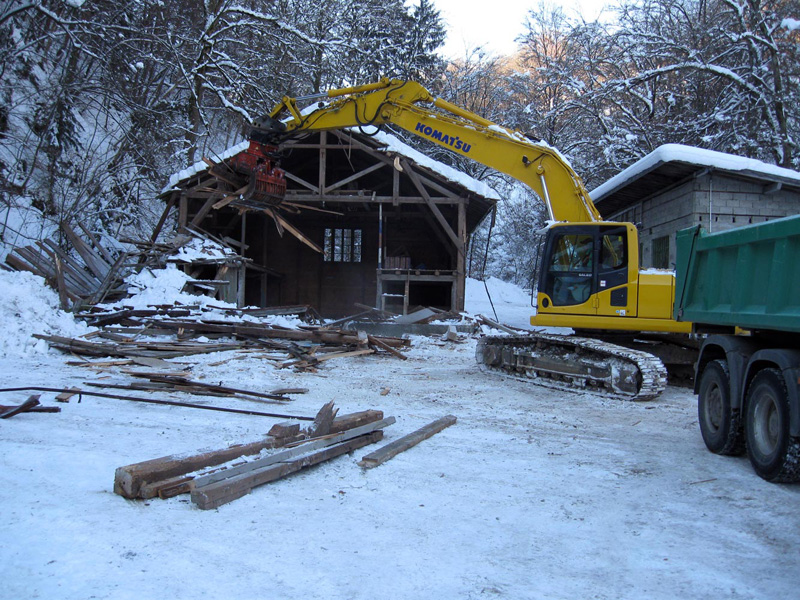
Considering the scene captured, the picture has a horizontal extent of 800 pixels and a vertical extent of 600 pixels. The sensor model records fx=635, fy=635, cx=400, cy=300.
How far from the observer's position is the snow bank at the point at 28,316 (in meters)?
10.4

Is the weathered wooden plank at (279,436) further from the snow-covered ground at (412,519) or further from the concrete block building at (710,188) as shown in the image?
the concrete block building at (710,188)

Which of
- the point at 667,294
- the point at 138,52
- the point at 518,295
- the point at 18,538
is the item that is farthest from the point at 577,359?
the point at 518,295

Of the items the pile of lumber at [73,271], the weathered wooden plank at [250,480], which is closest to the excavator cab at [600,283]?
the weathered wooden plank at [250,480]

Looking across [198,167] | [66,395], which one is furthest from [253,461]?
[198,167]

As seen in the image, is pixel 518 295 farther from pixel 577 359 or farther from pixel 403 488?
pixel 403 488

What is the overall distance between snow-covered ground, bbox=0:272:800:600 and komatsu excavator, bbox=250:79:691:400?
1973 mm

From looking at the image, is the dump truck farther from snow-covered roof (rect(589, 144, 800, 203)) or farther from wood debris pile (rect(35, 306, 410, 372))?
snow-covered roof (rect(589, 144, 800, 203))

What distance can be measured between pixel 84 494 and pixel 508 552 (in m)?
2.63

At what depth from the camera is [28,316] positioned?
37.3 ft

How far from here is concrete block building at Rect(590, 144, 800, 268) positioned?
1392 cm

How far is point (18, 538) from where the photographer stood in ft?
10.8

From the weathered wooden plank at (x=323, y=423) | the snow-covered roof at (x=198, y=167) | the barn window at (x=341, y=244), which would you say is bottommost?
the weathered wooden plank at (x=323, y=423)

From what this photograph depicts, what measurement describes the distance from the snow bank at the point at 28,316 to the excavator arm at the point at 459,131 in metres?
5.22

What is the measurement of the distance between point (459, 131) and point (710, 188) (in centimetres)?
666
